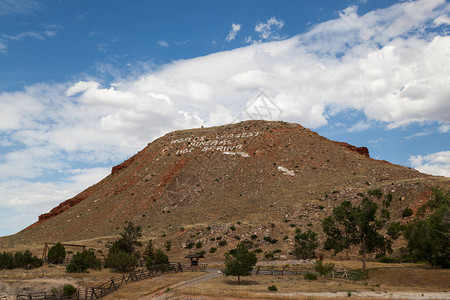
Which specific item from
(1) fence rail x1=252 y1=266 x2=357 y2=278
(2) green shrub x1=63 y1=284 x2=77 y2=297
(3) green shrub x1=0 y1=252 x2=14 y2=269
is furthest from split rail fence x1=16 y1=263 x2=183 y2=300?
(3) green shrub x1=0 y1=252 x2=14 y2=269

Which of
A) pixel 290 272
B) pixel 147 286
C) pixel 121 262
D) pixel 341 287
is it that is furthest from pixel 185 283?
pixel 341 287

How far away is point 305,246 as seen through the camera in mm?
50469

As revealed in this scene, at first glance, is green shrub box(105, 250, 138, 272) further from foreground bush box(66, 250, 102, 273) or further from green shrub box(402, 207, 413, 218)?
green shrub box(402, 207, 413, 218)

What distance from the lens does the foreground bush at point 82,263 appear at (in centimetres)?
4116

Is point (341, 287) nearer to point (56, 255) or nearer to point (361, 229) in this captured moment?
point (361, 229)

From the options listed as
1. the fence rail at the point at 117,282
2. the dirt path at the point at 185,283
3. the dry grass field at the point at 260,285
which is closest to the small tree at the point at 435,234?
the dry grass field at the point at 260,285

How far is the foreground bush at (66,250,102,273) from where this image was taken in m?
A: 41.2

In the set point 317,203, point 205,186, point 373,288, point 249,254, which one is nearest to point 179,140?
point 205,186

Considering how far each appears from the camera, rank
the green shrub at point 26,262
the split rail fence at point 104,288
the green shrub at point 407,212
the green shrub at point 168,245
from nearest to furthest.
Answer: the split rail fence at point 104,288
the green shrub at point 26,262
the green shrub at point 407,212
the green shrub at point 168,245

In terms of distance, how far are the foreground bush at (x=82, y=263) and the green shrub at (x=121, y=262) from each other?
1.53m

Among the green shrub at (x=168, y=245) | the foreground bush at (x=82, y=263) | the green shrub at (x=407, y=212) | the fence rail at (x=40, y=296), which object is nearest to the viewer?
the fence rail at (x=40, y=296)

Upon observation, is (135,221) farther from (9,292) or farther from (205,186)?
(9,292)

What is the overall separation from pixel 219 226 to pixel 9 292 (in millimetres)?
35700

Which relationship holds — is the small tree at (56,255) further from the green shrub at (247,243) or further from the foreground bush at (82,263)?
the green shrub at (247,243)
